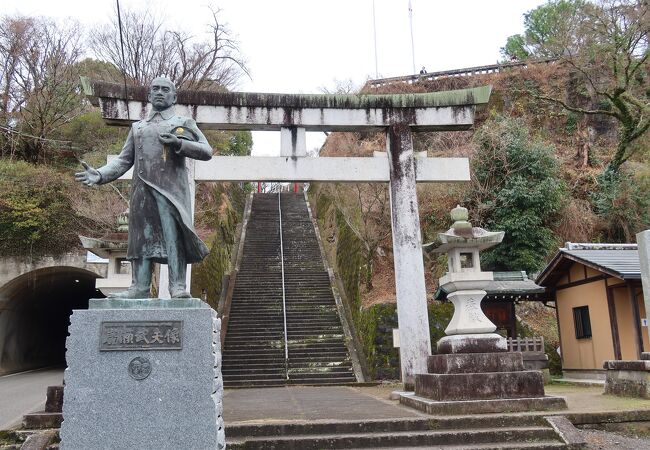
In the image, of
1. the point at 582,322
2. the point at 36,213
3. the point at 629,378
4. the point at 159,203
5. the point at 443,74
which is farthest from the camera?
the point at 443,74

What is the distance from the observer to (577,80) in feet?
82.0

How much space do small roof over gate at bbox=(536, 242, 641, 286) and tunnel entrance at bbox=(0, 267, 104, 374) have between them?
14764mm

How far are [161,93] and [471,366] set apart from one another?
5.63 metres

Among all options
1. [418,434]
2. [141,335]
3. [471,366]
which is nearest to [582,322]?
[471,366]

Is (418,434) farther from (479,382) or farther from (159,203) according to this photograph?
(159,203)

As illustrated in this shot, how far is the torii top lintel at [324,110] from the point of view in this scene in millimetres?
9977

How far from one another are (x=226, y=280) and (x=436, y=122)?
1080 centimetres

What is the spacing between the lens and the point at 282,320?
15.7 meters

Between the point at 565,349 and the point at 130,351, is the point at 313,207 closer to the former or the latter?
the point at 565,349

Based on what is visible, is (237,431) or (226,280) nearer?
(237,431)

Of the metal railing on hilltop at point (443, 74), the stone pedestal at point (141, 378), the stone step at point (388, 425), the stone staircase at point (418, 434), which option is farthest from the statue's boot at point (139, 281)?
the metal railing on hilltop at point (443, 74)

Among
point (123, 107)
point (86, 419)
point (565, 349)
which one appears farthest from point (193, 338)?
point (565, 349)

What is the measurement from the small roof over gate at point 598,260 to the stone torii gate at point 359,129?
4882 mm

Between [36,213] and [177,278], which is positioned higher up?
[36,213]
